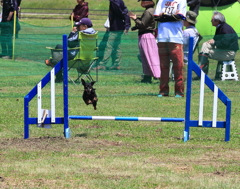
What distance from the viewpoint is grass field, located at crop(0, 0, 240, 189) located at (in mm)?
5125

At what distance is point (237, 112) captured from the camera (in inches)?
360

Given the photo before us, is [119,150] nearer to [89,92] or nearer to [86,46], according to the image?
[89,92]

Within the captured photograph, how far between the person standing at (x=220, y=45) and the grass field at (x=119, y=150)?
1.82 metres

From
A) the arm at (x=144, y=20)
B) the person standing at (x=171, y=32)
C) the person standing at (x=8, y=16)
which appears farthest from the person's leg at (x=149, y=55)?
the person standing at (x=8, y=16)

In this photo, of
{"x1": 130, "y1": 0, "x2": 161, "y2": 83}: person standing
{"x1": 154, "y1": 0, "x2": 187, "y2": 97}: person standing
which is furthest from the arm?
{"x1": 154, "y1": 0, "x2": 187, "y2": 97}: person standing

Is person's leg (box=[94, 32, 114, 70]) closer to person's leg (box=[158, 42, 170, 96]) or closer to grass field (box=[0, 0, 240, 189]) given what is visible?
grass field (box=[0, 0, 240, 189])

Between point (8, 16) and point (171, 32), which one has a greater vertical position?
point (171, 32)

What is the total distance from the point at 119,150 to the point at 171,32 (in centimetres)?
435

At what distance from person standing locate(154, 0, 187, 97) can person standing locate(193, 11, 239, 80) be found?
2.24 meters

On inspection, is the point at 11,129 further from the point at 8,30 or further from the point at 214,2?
the point at 214,2

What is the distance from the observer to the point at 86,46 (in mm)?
11875

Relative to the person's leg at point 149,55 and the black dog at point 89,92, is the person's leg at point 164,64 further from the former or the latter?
the black dog at point 89,92

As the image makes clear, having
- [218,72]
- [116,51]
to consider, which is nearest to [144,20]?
[116,51]

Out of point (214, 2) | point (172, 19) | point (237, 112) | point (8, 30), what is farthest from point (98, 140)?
point (214, 2)
